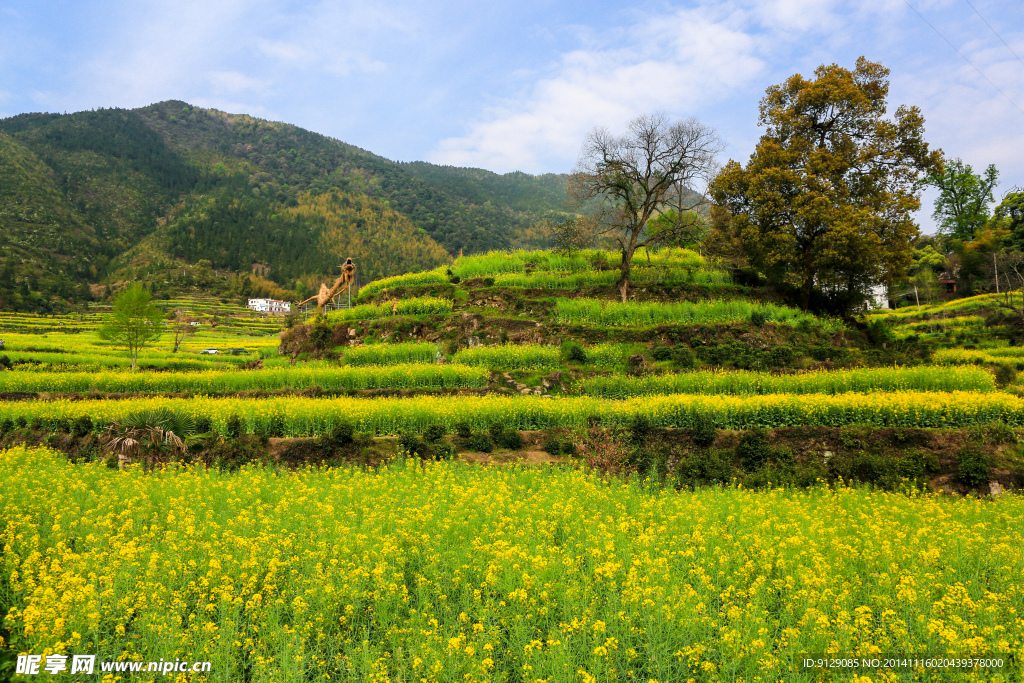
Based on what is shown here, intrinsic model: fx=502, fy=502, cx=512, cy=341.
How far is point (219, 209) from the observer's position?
12812 cm

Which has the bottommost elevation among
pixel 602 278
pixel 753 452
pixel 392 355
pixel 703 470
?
pixel 703 470

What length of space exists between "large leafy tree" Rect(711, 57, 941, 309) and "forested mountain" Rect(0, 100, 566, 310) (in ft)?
213

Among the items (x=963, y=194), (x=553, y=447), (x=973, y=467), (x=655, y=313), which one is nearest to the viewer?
(x=973, y=467)

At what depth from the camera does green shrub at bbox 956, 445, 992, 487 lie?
426 inches

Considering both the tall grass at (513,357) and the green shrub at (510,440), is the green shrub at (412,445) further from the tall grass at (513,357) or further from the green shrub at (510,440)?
the tall grass at (513,357)

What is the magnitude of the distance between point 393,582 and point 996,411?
51.7ft

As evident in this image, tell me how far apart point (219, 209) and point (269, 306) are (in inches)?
2255

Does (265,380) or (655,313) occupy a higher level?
(655,313)

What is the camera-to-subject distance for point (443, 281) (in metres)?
27.0

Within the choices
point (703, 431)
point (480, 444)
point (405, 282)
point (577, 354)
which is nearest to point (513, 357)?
point (577, 354)

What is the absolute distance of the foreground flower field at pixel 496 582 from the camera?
4.27 m

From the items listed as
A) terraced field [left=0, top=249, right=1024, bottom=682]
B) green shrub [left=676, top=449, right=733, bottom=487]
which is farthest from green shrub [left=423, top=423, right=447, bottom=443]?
green shrub [left=676, top=449, right=733, bottom=487]

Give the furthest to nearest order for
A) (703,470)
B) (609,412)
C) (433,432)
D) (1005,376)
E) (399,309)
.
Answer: (399,309)
(1005,376)
(609,412)
(433,432)
(703,470)

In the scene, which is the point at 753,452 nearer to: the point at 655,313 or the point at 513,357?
the point at 513,357
